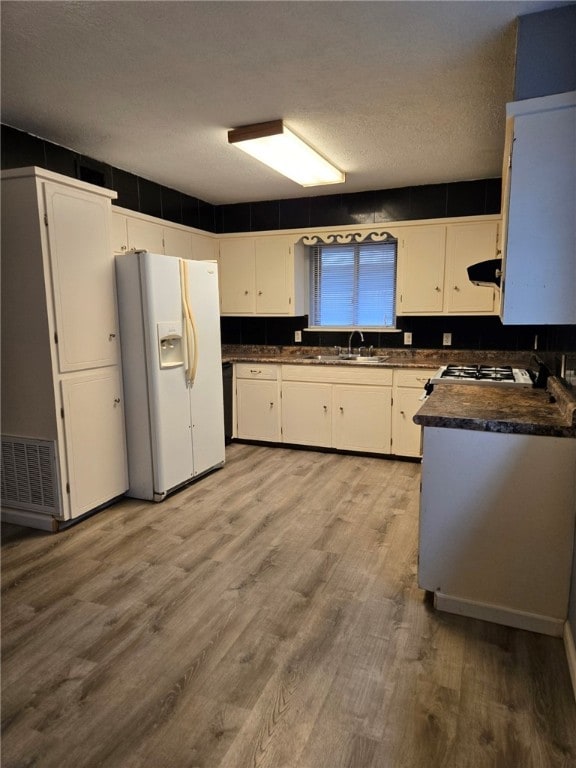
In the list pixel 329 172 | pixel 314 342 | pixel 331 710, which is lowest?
pixel 331 710

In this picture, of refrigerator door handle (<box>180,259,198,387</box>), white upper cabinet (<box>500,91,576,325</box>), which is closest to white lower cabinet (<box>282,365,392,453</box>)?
refrigerator door handle (<box>180,259,198,387</box>)

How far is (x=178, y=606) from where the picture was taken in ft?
7.06

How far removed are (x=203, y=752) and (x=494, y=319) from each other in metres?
3.88

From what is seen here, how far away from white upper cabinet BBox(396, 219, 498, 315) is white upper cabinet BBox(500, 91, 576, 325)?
2.24m

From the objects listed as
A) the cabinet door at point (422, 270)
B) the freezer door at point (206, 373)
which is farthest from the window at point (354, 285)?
the freezer door at point (206, 373)

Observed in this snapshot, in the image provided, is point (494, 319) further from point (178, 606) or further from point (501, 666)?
point (178, 606)

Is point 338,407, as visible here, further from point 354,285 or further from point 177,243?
point 177,243

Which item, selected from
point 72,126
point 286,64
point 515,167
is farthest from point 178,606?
point 72,126

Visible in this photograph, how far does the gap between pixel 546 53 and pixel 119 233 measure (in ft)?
9.59

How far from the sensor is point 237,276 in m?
4.92

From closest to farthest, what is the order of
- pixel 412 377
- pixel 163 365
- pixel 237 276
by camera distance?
pixel 163 365 → pixel 412 377 → pixel 237 276

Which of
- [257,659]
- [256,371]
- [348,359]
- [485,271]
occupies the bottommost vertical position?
[257,659]

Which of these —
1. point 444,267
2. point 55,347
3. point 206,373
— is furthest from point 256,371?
point 55,347

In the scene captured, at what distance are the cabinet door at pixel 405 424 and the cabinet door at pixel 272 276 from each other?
4.74 feet
